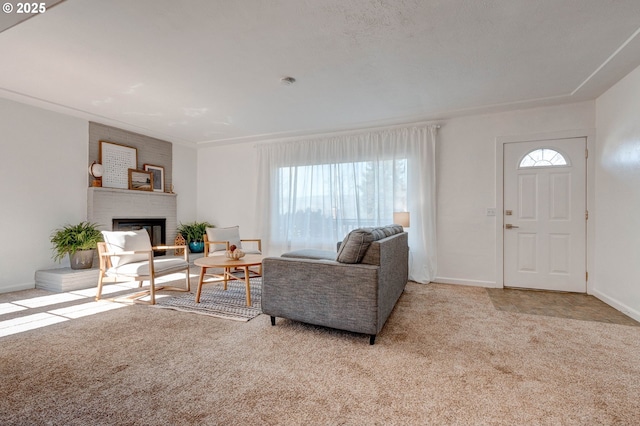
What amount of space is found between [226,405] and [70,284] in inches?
138

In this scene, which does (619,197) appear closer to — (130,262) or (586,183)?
(586,183)

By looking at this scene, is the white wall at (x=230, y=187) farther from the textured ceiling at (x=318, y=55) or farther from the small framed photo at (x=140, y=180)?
the textured ceiling at (x=318, y=55)

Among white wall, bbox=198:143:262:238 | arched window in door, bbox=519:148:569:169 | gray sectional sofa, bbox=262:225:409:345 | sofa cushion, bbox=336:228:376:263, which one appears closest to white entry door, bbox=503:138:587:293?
arched window in door, bbox=519:148:569:169

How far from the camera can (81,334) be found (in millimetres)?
2391

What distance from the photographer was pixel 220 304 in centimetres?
317

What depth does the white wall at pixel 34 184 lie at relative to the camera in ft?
11.9

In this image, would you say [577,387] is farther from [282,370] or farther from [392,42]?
[392,42]

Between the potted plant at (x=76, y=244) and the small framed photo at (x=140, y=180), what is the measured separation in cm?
114

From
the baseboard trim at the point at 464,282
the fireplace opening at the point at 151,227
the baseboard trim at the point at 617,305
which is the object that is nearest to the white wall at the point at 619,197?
the baseboard trim at the point at 617,305

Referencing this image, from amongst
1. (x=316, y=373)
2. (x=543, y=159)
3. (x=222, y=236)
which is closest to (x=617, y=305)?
(x=543, y=159)

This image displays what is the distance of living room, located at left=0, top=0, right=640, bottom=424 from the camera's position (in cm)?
303

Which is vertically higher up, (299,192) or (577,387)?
(299,192)

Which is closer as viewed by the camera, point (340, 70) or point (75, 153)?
point (340, 70)

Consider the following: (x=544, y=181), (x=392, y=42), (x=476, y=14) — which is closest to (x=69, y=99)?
(x=392, y=42)
